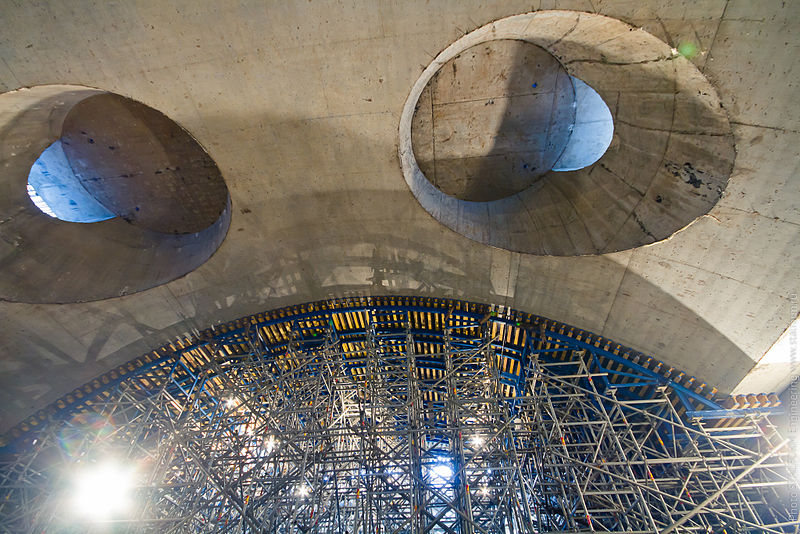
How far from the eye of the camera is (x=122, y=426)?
29.9 feet

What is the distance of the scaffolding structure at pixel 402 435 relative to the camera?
7.59 meters

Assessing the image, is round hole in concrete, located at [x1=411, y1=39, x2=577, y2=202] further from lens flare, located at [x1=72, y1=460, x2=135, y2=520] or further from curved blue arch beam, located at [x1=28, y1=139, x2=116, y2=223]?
lens flare, located at [x1=72, y1=460, x2=135, y2=520]

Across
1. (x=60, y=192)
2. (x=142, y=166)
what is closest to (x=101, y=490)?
(x=60, y=192)

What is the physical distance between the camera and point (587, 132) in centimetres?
849

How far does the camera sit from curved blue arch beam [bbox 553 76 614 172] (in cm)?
805

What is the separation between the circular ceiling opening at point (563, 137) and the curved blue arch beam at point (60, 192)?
302 inches

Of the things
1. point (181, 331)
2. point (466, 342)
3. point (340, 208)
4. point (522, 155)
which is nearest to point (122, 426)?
point (181, 331)

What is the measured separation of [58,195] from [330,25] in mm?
7869

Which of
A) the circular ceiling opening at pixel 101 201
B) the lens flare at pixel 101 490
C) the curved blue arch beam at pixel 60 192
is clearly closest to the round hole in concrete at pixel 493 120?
the circular ceiling opening at pixel 101 201

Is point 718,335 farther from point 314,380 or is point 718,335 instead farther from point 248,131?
point 248,131

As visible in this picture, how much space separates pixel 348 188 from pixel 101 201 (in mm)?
6362

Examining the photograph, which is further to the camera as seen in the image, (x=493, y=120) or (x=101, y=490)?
(x=101, y=490)

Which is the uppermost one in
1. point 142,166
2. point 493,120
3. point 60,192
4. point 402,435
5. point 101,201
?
point 493,120

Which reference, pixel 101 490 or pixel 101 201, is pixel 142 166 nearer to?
pixel 101 201
